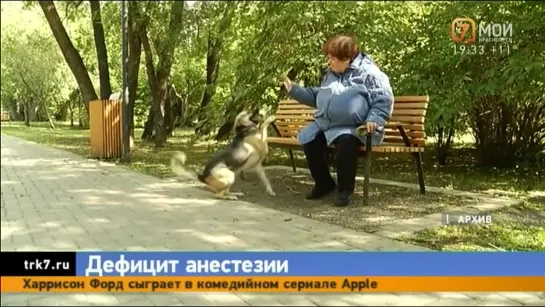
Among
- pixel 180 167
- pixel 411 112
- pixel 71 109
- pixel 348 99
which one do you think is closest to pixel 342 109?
pixel 348 99

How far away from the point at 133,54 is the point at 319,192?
78cm

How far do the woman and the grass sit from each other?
0.30 feet

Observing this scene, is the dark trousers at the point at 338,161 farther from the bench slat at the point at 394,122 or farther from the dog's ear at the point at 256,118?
the dog's ear at the point at 256,118

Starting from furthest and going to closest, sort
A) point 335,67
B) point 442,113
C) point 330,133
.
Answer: point 442,113 → point 330,133 → point 335,67

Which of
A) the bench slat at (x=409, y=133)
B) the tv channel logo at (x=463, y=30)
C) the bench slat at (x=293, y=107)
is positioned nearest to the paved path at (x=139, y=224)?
the bench slat at (x=293, y=107)

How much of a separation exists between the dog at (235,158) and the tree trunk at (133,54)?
0.58ft

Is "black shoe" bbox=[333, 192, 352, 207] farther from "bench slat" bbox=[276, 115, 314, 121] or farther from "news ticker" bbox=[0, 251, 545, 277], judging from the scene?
"news ticker" bbox=[0, 251, 545, 277]

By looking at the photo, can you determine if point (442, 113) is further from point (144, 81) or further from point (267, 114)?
point (144, 81)

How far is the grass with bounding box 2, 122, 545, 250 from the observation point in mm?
1290

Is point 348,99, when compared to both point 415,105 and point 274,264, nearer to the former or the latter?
point 415,105

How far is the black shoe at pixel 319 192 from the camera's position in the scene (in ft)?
5.73

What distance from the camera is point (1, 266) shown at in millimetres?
1117

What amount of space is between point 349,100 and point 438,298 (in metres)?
0.58

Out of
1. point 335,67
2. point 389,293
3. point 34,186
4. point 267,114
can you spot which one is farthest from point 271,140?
point 34,186
